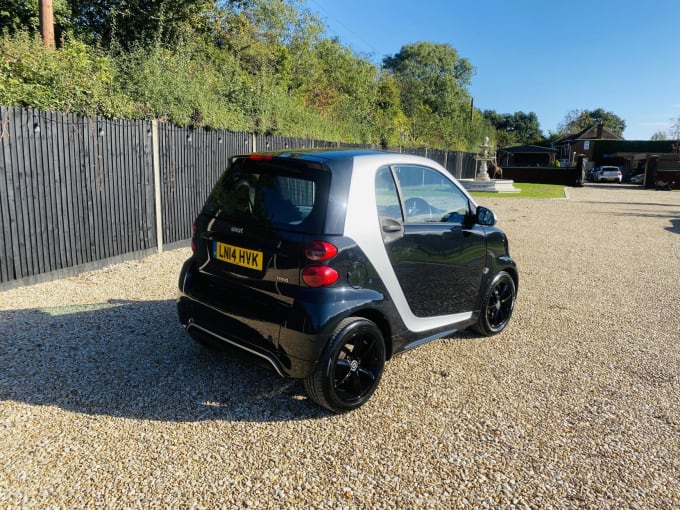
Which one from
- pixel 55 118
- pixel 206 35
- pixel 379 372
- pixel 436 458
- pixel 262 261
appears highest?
pixel 206 35

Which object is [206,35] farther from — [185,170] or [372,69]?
[372,69]

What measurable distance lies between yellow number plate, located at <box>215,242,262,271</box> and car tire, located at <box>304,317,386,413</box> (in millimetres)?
706

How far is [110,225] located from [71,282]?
1.16 m

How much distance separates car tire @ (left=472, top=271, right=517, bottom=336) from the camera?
4.65 meters

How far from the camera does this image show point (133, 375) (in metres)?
3.73

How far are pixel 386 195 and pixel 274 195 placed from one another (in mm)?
828

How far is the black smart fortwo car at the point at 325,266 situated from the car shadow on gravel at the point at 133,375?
0.40 meters

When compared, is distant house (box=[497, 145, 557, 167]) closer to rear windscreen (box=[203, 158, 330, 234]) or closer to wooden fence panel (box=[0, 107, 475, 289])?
wooden fence panel (box=[0, 107, 475, 289])

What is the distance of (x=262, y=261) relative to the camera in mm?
3176

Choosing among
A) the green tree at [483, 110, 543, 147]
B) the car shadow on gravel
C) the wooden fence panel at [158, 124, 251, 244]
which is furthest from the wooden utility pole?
the green tree at [483, 110, 543, 147]

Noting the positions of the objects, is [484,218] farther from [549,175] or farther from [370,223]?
[549,175]

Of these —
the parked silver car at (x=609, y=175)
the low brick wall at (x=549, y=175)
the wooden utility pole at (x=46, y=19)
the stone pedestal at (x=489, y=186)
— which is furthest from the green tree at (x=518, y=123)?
the wooden utility pole at (x=46, y=19)

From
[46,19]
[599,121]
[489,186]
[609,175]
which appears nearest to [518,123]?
[599,121]

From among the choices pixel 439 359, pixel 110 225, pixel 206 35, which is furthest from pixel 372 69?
pixel 439 359
